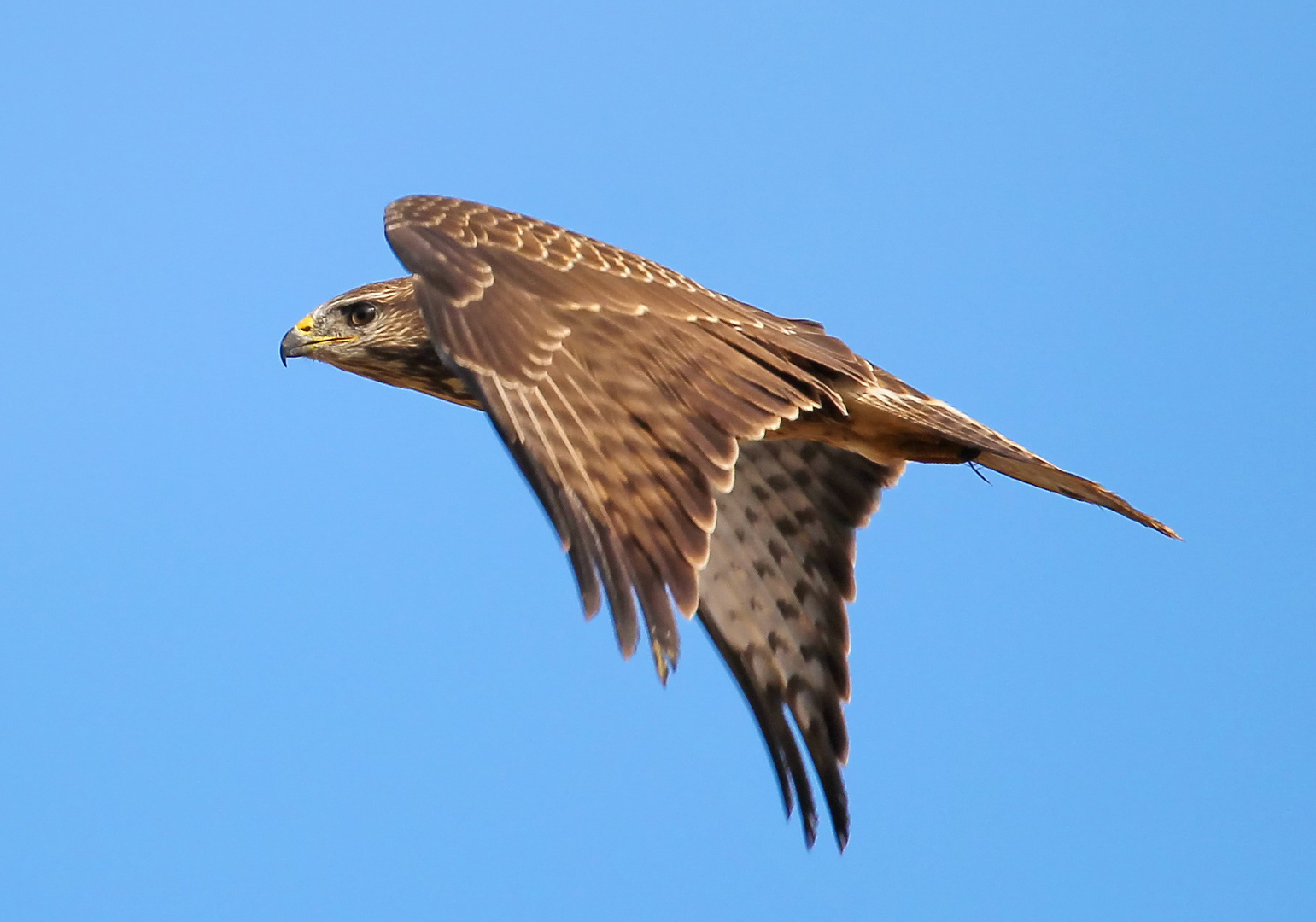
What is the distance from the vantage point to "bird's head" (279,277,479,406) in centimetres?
585

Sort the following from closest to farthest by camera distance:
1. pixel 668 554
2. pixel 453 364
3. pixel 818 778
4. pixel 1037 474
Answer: pixel 668 554 → pixel 453 364 → pixel 1037 474 → pixel 818 778

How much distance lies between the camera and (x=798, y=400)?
4.83m

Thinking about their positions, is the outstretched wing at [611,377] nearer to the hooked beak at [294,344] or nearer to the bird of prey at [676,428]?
the bird of prey at [676,428]

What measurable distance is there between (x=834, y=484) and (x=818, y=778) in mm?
1015

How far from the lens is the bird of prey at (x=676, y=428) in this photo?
428 cm

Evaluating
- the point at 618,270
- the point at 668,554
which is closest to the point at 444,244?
the point at 618,270

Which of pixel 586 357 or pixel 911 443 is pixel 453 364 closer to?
pixel 586 357

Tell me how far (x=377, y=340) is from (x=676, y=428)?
179cm

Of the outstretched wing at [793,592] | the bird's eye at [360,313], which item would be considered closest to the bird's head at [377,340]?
the bird's eye at [360,313]

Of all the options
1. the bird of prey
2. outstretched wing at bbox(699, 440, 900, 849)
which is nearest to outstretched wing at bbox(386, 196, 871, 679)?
the bird of prey

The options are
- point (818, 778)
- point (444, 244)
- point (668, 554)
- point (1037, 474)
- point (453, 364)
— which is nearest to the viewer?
point (668, 554)

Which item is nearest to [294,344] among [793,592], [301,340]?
[301,340]

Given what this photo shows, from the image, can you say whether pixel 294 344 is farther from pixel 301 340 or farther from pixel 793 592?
pixel 793 592

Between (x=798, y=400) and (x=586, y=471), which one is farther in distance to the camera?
(x=798, y=400)
